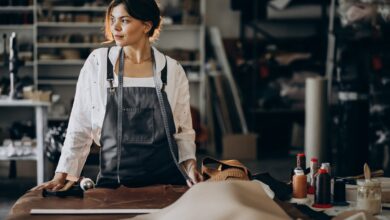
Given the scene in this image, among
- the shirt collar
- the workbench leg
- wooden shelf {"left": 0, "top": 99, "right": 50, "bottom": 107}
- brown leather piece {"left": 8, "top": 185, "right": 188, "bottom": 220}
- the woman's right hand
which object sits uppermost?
the shirt collar

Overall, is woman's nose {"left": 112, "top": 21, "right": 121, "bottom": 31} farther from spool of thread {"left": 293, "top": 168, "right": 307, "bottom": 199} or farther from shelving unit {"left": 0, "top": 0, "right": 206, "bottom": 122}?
shelving unit {"left": 0, "top": 0, "right": 206, "bottom": 122}

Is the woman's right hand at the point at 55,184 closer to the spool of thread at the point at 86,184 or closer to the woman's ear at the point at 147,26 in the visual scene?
the spool of thread at the point at 86,184

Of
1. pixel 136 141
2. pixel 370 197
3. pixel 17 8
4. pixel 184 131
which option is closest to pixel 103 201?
pixel 136 141

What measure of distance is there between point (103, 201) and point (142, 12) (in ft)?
2.87

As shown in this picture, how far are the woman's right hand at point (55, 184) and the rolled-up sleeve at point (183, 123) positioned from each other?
501 millimetres

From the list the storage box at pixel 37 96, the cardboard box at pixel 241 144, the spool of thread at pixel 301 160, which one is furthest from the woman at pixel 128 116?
the cardboard box at pixel 241 144

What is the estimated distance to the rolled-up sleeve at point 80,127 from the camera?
3.30m

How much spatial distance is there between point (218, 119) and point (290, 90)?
96cm

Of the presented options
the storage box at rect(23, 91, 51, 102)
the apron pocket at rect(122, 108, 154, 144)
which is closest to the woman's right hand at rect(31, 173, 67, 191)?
the apron pocket at rect(122, 108, 154, 144)

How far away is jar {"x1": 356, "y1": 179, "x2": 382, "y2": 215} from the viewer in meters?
2.82

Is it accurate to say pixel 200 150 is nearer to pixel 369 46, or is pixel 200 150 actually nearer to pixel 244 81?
pixel 244 81

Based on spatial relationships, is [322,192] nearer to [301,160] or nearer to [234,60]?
[301,160]

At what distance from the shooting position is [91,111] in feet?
11.0

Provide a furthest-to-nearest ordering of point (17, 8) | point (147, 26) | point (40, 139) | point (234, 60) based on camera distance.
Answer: point (234, 60) < point (17, 8) < point (40, 139) < point (147, 26)
